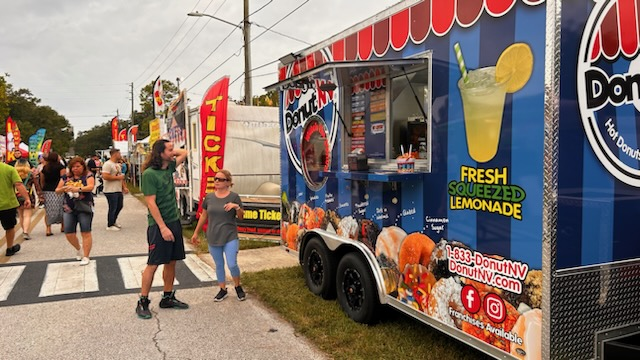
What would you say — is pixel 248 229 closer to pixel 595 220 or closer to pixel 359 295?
pixel 359 295

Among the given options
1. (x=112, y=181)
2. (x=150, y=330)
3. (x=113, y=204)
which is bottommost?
(x=150, y=330)

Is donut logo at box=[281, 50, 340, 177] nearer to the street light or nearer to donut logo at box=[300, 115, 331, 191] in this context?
donut logo at box=[300, 115, 331, 191]

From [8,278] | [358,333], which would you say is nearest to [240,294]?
[358,333]

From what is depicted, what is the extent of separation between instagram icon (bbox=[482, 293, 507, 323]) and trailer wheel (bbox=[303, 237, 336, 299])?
6.80 feet

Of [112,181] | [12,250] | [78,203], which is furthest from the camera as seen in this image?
[112,181]

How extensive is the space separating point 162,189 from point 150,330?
4.39ft

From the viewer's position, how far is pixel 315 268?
5160 mm

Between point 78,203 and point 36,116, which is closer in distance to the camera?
point 78,203

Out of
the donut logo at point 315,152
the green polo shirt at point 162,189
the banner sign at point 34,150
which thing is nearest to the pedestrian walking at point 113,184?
the green polo shirt at point 162,189

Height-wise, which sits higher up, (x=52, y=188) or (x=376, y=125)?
(x=376, y=125)

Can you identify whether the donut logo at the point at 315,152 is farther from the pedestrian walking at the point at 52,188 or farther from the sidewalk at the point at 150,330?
the pedestrian walking at the point at 52,188

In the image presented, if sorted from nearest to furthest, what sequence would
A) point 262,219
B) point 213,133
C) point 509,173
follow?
point 509,173 → point 262,219 → point 213,133

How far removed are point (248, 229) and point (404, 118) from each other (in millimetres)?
4805

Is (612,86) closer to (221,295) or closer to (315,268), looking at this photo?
(315,268)
